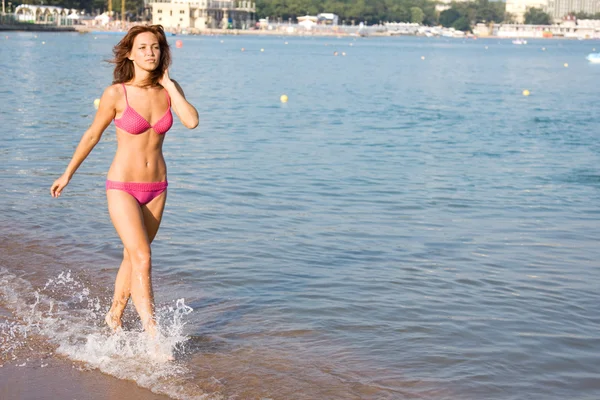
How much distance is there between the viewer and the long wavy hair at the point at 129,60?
5199mm

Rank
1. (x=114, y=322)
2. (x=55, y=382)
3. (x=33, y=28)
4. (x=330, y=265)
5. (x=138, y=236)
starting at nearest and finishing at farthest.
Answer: (x=55, y=382)
(x=138, y=236)
(x=114, y=322)
(x=330, y=265)
(x=33, y=28)

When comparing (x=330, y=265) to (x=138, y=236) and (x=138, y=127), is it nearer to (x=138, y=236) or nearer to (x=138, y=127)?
(x=138, y=236)

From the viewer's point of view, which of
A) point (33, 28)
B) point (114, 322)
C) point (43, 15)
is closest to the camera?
point (114, 322)

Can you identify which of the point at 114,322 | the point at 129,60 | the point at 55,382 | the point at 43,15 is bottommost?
the point at 55,382

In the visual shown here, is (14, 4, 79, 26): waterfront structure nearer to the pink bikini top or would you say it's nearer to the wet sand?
the wet sand

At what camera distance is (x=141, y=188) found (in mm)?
5270

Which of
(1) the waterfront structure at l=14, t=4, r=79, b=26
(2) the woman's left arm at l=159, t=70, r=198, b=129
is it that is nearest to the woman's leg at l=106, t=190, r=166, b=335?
(2) the woman's left arm at l=159, t=70, r=198, b=129

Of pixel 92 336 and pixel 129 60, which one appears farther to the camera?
pixel 92 336

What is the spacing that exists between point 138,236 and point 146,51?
42.1 inches

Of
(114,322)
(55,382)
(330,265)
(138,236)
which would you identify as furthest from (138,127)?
(330,265)

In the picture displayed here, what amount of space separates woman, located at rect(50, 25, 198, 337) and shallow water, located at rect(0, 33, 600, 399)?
0.81 m

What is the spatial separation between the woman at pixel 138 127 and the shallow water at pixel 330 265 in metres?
0.81

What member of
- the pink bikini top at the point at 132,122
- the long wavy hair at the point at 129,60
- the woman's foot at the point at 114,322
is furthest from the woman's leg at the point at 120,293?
the long wavy hair at the point at 129,60

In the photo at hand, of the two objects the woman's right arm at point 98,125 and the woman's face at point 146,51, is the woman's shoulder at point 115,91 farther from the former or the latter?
the woman's face at point 146,51
